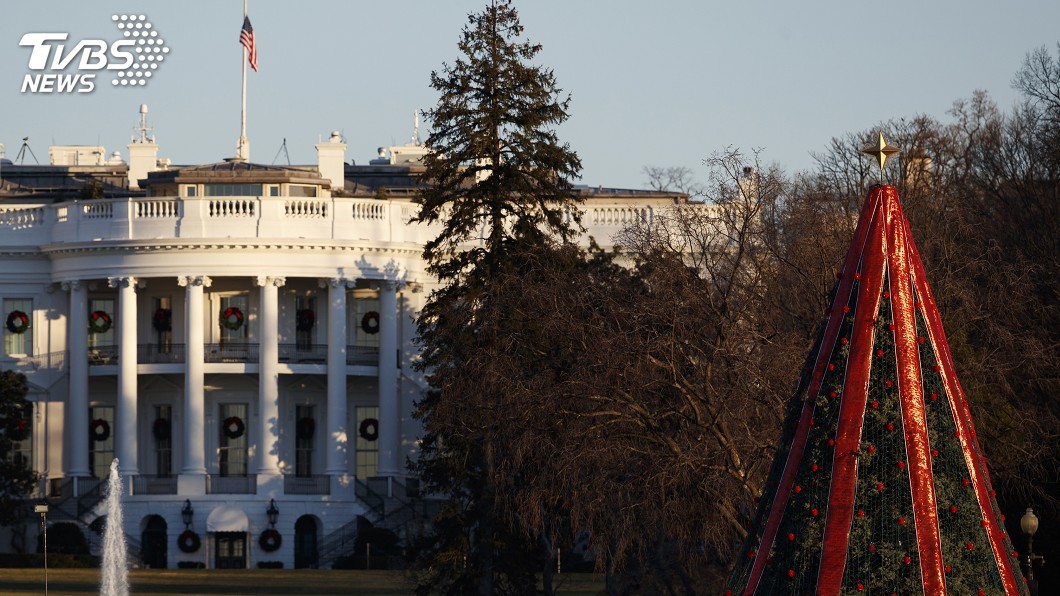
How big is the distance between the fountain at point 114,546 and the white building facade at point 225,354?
4.08 feet

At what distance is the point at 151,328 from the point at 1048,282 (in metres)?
34.9

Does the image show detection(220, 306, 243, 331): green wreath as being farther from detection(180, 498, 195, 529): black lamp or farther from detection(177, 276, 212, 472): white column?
detection(180, 498, 195, 529): black lamp

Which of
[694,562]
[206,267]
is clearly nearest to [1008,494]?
[694,562]

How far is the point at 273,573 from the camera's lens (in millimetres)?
56844

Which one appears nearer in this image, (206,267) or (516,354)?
(516,354)

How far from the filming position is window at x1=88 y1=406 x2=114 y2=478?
70.2m

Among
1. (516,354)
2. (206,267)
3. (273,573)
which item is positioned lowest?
(273,573)

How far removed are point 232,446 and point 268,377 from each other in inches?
157

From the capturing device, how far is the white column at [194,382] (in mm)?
66750

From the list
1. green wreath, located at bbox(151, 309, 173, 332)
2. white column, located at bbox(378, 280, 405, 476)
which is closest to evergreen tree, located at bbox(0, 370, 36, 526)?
green wreath, located at bbox(151, 309, 173, 332)

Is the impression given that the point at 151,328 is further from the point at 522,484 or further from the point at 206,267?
the point at 522,484

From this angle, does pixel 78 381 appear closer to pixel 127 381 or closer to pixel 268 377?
pixel 127 381

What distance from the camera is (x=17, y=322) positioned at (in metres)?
70.1

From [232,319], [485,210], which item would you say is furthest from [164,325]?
[485,210]
